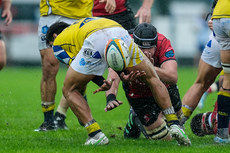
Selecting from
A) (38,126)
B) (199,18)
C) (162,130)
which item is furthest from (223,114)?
(199,18)

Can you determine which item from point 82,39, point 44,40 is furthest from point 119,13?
point 82,39

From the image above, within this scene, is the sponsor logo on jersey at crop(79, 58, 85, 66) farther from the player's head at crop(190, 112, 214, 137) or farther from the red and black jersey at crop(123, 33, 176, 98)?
the player's head at crop(190, 112, 214, 137)

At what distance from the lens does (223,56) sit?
6094 mm

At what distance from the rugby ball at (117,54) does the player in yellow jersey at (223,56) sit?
1.12 metres

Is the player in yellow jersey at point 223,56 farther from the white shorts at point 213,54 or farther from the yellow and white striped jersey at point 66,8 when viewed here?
A: the yellow and white striped jersey at point 66,8

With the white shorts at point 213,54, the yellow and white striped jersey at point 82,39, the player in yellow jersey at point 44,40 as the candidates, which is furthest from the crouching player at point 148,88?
the player in yellow jersey at point 44,40

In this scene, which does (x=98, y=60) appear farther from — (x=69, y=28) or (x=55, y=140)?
(x=55, y=140)

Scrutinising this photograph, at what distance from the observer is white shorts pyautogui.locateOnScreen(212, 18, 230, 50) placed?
5898 mm

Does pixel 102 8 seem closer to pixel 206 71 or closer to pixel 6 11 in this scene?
pixel 6 11

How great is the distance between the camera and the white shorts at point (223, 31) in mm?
5898

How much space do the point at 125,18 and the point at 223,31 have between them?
8.90 feet

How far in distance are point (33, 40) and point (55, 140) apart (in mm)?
17957

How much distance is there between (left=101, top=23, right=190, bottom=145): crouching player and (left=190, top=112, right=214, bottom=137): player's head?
0.93 ft

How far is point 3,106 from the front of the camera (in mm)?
9633
